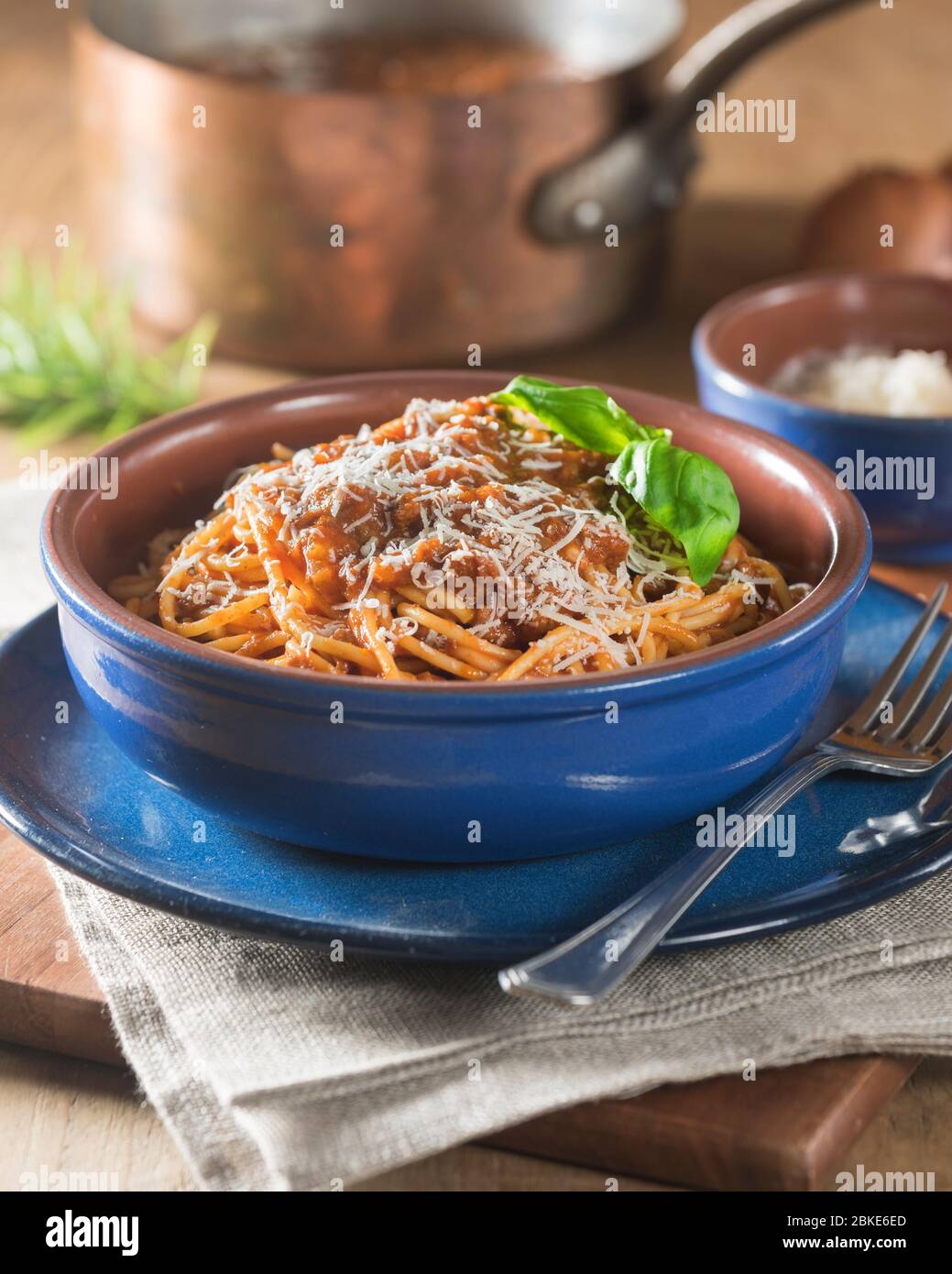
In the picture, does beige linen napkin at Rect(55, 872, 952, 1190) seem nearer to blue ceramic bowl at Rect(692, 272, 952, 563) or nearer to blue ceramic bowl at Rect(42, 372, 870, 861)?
blue ceramic bowl at Rect(42, 372, 870, 861)

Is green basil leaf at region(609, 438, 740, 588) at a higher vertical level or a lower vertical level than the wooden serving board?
higher

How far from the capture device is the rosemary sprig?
3916mm

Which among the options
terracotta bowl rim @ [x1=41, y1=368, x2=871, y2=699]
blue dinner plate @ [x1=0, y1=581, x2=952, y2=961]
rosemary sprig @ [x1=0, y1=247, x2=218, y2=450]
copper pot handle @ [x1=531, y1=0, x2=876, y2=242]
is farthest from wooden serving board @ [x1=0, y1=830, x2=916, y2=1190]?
copper pot handle @ [x1=531, y1=0, x2=876, y2=242]

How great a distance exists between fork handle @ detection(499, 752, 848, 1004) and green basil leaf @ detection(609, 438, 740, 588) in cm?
35

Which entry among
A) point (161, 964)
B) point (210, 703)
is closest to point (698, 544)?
point (210, 703)

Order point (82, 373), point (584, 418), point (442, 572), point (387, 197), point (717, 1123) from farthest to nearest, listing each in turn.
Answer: point (82, 373) < point (387, 197) < point (584, 418) < point (442, 572) < point (717, 1123)

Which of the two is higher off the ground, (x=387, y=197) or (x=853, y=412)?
(x=387, y=197)

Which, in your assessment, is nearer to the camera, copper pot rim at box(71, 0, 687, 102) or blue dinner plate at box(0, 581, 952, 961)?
blue dinner plate at box(0, 581, 952, 961)

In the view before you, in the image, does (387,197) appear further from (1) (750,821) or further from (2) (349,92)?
(1) (750,821)

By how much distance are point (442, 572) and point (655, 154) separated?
89.5 inches

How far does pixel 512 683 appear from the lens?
180 centimetres

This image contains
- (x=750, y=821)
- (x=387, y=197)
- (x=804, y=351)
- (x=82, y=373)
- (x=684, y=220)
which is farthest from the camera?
(x=684, y=220)

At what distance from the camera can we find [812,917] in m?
1.87

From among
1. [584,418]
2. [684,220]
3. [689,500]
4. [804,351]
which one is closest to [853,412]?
[804,351]
